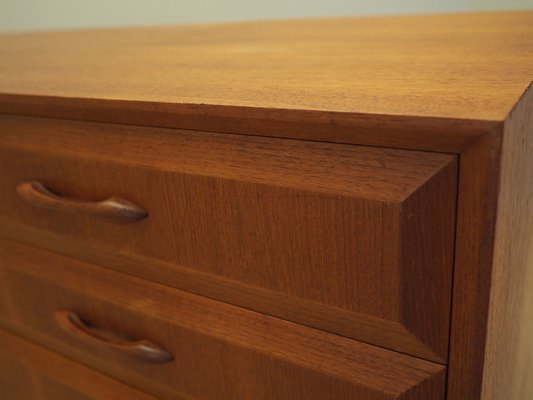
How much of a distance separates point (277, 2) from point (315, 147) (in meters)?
0.73

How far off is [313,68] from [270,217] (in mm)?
153

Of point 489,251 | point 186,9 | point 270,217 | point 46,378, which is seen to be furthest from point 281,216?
point 186,9

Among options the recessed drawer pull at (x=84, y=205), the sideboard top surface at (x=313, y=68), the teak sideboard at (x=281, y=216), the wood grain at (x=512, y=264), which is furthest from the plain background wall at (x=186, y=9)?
the recessed drawer pull at (x=84, y=205)

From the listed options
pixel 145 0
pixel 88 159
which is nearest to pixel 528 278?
pixel 88 159

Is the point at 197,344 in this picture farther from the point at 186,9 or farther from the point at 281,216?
the point at 186,9

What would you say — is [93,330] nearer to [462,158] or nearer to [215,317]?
[215,317]

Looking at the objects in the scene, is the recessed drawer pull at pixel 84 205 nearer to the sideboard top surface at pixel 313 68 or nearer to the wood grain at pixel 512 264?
the sideboard top surface at pixel 313 68

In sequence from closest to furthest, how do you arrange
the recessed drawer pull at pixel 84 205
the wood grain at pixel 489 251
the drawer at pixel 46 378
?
1. the wood grain at pixel 489 251
2. the recessed drawer pull at pixel 84 205
3. the drawer at pixel 46 378

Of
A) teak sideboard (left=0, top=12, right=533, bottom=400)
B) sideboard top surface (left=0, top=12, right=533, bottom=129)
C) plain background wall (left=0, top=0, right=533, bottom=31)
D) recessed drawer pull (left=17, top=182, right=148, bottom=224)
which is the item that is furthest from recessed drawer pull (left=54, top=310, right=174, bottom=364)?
plain background wall (left=0, top=0, right=533, bottom=31)

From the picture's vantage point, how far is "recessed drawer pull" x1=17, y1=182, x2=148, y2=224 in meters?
0.48

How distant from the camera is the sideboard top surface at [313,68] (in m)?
0.35

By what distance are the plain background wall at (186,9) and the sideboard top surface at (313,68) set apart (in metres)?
0.09

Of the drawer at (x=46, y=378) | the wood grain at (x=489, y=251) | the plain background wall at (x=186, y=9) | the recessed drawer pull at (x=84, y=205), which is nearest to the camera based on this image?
the wood grain at (x=489, y=251)

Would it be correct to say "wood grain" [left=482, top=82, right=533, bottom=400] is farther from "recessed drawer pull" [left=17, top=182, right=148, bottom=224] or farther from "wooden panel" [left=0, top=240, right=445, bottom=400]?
"recessed drawer pull" [left=17, top=182, right=148, bottom=224]
